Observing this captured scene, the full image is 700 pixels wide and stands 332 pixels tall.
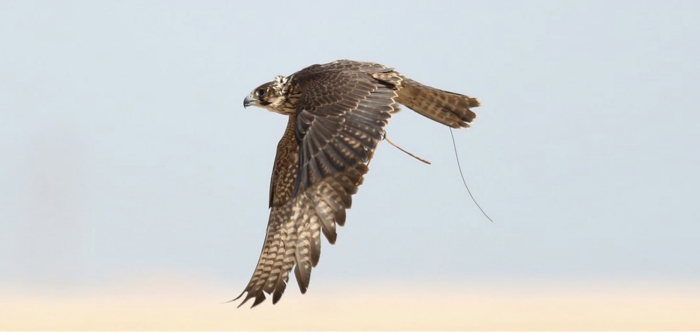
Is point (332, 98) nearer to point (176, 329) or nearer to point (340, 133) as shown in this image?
point (340, 133)

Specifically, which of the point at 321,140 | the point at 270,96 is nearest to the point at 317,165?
the point at 321,140

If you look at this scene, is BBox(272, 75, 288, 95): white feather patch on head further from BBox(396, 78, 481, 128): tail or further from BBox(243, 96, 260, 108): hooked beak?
BBox(396, 78, 481, 128): tail

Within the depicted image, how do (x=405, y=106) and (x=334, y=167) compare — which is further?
(x=405, y=106)

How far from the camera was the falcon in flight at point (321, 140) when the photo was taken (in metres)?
10.3

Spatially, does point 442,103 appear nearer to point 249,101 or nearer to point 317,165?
point 249,101

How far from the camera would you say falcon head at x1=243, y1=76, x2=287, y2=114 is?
11.7m

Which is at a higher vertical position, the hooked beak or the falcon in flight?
the hooked beak

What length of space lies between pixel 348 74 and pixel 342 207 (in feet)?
3.41

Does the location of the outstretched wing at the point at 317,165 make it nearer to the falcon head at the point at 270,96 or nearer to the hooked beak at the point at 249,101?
the falcon head at the point at 270,96

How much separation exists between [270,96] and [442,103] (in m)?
1.39

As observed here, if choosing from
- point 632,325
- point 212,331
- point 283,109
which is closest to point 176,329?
point 212,331

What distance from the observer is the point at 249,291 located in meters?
11.3

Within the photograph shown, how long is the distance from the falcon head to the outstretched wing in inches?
5.9

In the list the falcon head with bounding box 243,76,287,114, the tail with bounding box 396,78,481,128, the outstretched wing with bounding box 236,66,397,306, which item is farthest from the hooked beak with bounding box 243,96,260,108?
the tail with bounding box 396,78,481,128
